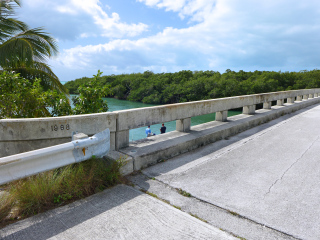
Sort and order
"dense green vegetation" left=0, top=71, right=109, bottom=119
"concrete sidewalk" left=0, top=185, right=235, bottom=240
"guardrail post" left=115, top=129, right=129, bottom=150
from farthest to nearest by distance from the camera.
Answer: "dense green vegetation" left=0, top=71, right=109, bottom=119 → "guardrail post" left=115, top=129, right=129, bottom=150 → "concrete sidewalk" left=0, top=185, right=235, bottom=240

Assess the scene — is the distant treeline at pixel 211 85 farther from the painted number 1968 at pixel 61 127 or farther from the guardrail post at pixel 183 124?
the painted number 1968 at pixel 61 127

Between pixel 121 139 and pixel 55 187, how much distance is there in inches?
64.1

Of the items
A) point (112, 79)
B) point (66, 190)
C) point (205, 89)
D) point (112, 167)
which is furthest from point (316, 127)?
point (112, 79)

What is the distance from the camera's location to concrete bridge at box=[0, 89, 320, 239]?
102 inches

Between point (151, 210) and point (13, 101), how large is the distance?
3.50 metres

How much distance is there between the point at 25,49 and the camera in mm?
8188

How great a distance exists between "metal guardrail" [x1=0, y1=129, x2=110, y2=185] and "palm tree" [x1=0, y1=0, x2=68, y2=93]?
6292 mm

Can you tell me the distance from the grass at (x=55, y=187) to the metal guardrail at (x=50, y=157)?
156mm

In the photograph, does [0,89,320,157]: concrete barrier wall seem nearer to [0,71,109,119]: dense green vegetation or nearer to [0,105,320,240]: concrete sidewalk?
[0,105,320,240]: concrete sidewalk

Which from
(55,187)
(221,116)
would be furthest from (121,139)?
(221,116)

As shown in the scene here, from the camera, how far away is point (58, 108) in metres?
5.00

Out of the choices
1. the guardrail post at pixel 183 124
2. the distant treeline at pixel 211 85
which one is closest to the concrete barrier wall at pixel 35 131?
the guardrail post at pixel 183 124

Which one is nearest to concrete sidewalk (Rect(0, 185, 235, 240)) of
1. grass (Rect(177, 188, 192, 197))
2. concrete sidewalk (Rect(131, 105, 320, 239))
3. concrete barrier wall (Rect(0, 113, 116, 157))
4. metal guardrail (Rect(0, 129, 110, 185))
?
concrete sidewalk (Rect(131, 105, 320, 239))

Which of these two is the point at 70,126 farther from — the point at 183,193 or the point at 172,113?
the point at 172,113
